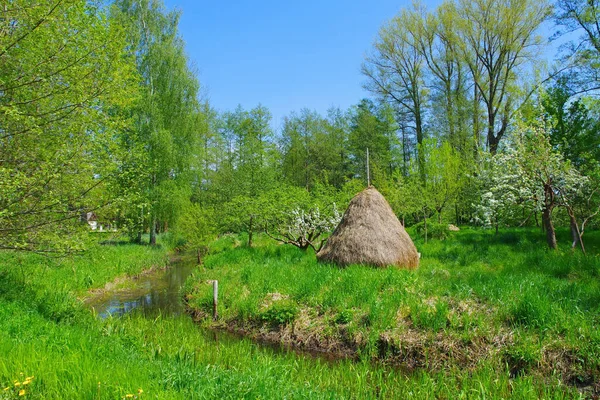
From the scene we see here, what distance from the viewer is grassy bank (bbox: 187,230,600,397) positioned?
217 inches

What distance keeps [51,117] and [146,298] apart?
621cm

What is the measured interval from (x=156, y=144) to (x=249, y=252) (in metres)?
8.72

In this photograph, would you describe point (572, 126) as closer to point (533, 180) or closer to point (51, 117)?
point (533, 180)

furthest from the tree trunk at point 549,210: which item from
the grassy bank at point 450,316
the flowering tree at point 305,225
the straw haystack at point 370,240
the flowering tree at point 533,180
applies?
the flowering tree at point 305,225

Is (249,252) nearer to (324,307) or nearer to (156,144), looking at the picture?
(324,307)

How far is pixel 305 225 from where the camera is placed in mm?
13586

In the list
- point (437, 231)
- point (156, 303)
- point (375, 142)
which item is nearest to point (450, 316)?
point (156, 303)

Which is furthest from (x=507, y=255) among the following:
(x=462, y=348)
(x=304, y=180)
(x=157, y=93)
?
(x=304, y=180)

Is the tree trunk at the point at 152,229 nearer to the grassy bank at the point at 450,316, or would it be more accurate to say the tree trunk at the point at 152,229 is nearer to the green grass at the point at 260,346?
the green grass at the point at 260,346

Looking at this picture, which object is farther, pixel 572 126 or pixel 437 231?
pixel 437 231

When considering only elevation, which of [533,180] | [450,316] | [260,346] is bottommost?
[260,346]

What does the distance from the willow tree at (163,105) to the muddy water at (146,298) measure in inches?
234

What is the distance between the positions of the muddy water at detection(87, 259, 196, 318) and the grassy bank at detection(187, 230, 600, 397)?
2.68 feet

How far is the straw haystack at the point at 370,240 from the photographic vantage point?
33.1ft
